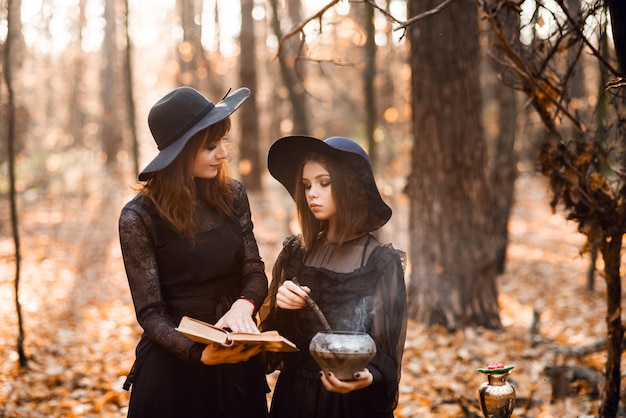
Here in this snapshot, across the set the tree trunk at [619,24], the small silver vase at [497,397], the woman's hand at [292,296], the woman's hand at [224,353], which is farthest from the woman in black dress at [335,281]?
the tree trunk at [619,24]

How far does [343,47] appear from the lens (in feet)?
63.7

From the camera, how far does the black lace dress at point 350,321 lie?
2574 mm

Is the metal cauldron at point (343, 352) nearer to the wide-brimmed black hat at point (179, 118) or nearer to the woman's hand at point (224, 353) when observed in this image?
the woman's hand at point (224, 353)

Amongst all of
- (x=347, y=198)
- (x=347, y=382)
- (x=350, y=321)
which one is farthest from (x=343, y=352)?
(x=347, y=198)

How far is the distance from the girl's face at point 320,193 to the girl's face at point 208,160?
42 cm

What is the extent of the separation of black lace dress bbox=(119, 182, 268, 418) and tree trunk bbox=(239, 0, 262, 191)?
1090 centimetres

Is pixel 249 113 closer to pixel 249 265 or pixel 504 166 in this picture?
pixel 504 166

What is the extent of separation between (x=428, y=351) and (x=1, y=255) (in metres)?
7.55

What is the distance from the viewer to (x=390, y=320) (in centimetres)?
259

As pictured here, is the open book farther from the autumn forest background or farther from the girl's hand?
the autumn forest background

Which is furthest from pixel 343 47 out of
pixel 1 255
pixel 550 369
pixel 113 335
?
pixel 550 369

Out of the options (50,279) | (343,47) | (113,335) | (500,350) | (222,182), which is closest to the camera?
(222,182)

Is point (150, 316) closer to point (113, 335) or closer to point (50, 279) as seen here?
point (113, 335)

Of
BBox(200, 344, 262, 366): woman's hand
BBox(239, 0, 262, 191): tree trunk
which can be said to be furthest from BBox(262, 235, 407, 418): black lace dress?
BBox(239, 0, 262, 191): tree trunk
